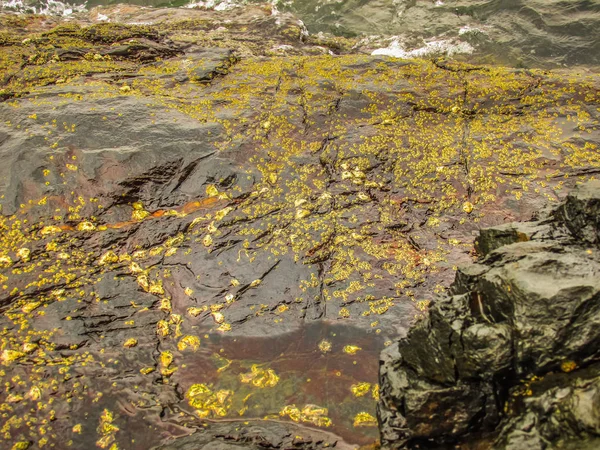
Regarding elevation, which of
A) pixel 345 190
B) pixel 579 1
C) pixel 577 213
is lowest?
pixel 345 190

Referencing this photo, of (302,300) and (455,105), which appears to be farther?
(455,105)

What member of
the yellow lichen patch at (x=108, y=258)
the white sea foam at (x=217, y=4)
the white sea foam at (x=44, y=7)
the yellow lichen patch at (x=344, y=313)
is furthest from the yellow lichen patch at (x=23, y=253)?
the white sea foam at (x=44, y=7)

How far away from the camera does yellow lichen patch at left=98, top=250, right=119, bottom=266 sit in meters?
6.14

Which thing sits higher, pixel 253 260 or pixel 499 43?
pixel 499 43

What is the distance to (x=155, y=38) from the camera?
10477mm

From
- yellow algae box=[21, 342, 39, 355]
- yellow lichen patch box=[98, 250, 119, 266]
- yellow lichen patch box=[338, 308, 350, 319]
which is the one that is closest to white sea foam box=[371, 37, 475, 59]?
yellow lichen patch box=[338, 308, 350, 319]

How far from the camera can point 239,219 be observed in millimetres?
6691

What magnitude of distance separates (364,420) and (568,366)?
2049 millimetres

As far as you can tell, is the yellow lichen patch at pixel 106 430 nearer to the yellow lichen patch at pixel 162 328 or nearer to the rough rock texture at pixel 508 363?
the yellow lichen patch at pixel 162 328

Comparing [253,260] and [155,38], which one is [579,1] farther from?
[253,260]

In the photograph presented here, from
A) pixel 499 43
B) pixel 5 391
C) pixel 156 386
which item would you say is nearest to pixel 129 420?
pixel 156 386

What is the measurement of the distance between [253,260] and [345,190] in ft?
6.09

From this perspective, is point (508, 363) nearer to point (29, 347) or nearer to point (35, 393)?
point (35, 393)

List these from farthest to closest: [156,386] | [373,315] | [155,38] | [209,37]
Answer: [209,37], [155,38], [373,315], [156,386]
